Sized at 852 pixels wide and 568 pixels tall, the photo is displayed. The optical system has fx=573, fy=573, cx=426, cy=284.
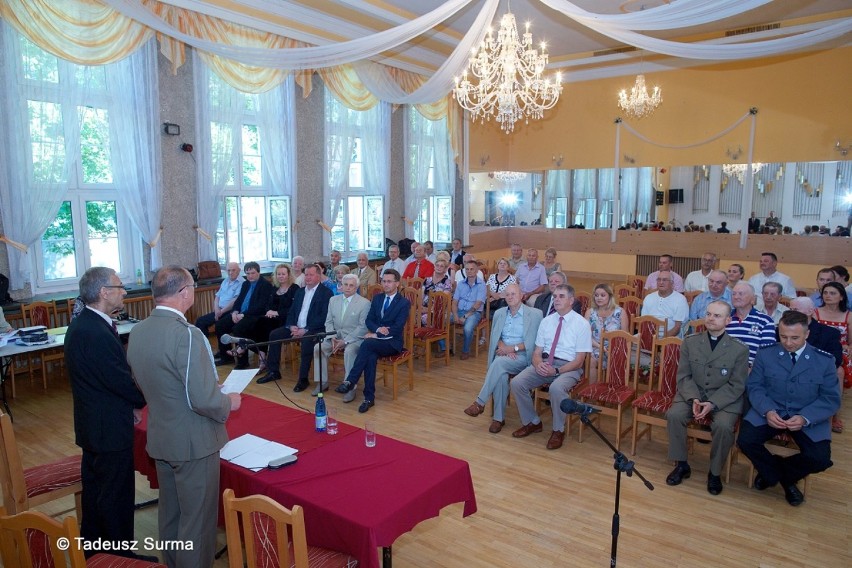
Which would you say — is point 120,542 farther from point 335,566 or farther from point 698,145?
point 698,145

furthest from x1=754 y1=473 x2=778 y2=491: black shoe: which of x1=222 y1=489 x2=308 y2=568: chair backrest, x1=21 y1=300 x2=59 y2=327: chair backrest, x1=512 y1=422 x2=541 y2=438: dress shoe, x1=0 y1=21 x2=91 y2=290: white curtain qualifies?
x1=0 y1=21 x2=91 y2=290: white curtain

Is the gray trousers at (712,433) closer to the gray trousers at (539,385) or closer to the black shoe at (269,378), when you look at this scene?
the gray trousers at (539,385)

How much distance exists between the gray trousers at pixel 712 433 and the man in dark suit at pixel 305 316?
3559mm

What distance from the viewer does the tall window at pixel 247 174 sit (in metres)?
7.91

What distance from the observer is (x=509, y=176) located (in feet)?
46.0

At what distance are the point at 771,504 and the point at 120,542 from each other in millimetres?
3900

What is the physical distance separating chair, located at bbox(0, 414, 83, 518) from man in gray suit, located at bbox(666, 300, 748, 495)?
377 centimetres

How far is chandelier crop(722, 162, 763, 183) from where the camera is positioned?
11226 millimetres

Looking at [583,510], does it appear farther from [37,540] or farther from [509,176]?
[509,176]

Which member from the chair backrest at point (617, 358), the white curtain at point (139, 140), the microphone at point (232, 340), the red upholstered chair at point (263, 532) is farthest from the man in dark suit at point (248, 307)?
the red upholstered chair at point (263, 532)

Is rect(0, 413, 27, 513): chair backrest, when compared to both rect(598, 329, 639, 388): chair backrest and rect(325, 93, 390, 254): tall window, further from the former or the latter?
rect(325, 93, 390, 254): tall window

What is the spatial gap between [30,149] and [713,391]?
22.6 feet

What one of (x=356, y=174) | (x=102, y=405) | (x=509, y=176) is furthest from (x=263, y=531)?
(x=509, y=176)

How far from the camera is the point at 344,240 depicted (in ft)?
33.9
